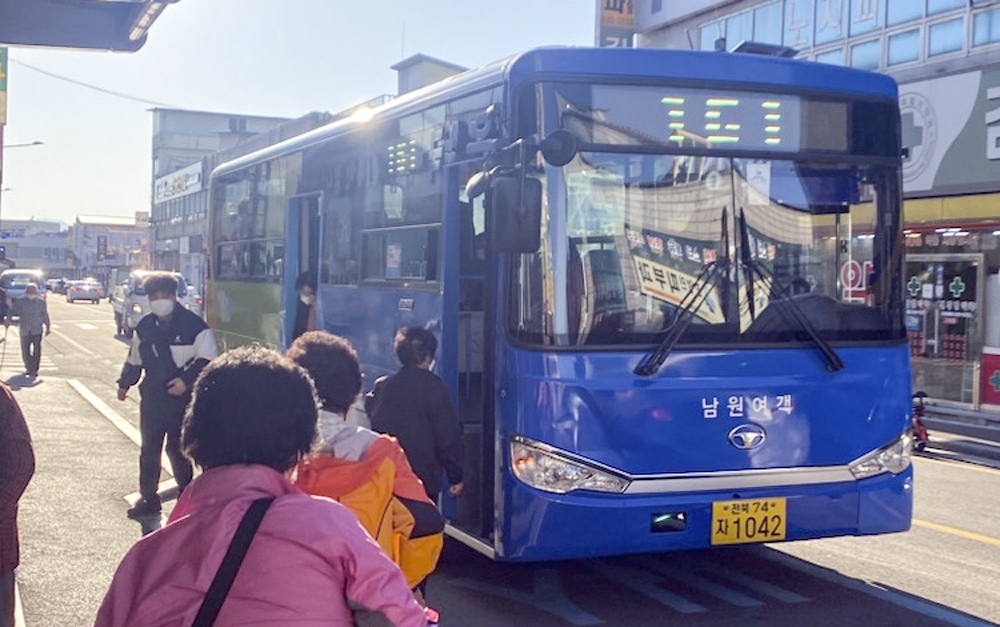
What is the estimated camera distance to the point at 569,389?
6.11 meters

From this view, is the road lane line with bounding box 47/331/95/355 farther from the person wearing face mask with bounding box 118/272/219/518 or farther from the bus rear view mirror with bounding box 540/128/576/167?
the bus rear view mirror with bounding box 540/128/576/167

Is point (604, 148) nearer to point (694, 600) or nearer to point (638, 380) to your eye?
point (638, 380)

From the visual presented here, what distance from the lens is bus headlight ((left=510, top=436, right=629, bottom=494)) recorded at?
20.0 feet

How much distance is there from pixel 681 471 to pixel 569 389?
0.76m

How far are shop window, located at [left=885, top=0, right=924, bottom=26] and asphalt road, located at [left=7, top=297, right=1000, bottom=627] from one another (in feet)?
41.8

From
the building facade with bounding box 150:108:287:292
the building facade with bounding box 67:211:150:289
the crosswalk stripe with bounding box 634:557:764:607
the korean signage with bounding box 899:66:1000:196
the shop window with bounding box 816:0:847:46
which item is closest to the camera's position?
the crosswalk stripe with bounding box 634:557:764:607

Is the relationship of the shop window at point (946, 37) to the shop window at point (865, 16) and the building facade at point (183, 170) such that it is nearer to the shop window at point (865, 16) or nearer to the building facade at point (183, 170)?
the shop window at point (865, 16)

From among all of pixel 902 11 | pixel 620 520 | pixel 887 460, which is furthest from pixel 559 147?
pixel 902 11

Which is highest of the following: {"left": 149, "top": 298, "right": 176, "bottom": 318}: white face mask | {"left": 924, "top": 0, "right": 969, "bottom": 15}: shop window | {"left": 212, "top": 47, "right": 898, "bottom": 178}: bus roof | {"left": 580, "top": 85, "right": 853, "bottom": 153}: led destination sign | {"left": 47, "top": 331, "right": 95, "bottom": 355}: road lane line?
{"left": 924, "top": 0, "right": 969, "bottom": 15}: shop window

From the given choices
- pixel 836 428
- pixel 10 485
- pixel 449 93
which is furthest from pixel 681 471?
pixel 10 485

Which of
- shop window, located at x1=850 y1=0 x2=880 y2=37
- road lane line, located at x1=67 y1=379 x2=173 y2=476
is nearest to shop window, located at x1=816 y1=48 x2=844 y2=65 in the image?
shop window, located at x1=850 y1=0 x2=880 y2=37

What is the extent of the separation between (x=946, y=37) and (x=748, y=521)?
53.8 feet

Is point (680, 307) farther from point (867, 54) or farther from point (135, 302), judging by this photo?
point (135, 302)

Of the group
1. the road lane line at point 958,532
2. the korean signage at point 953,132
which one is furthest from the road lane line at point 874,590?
the korean signage at point 953,132
